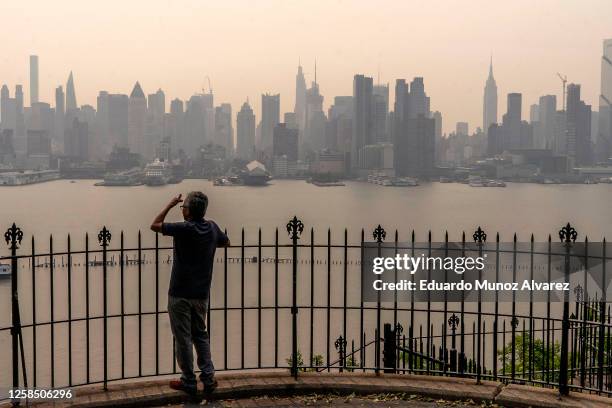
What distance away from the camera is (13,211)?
124 meters

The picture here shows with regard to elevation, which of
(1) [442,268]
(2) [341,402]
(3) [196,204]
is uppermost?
(3) [196,204]

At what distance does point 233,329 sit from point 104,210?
302 feet

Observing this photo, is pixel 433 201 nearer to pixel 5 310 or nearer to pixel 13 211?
pixel 13 211

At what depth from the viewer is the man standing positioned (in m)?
6.03

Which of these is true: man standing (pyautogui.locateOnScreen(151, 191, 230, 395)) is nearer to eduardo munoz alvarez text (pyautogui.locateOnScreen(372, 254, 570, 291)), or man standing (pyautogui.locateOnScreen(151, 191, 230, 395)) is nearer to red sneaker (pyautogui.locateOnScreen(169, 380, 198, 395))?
red sneaker (pyautogui.locateOnScreen(169, 380, 198, 395))

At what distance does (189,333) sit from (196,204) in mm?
1029

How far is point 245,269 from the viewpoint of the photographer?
192ft

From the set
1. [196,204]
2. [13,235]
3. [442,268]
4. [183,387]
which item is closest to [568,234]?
[196,204]

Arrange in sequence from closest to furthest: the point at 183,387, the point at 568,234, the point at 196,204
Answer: the point at 196,204 < the point at 183,387 < the point at 568,234

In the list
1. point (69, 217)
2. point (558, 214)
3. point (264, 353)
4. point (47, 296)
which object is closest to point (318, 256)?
point (47, 296)

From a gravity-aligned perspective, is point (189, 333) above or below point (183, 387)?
above

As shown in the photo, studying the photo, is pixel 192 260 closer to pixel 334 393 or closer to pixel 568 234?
pixel 334 393

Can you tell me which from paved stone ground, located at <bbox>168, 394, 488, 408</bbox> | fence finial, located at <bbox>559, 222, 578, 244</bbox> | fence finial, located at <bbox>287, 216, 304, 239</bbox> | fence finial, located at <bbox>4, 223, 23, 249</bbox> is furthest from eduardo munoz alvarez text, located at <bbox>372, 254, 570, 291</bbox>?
fence finial, located at <bbox>4, 223, 23, 249</bbox>

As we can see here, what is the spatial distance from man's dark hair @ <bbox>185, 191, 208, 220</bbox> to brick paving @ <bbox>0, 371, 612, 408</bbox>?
1538mm
